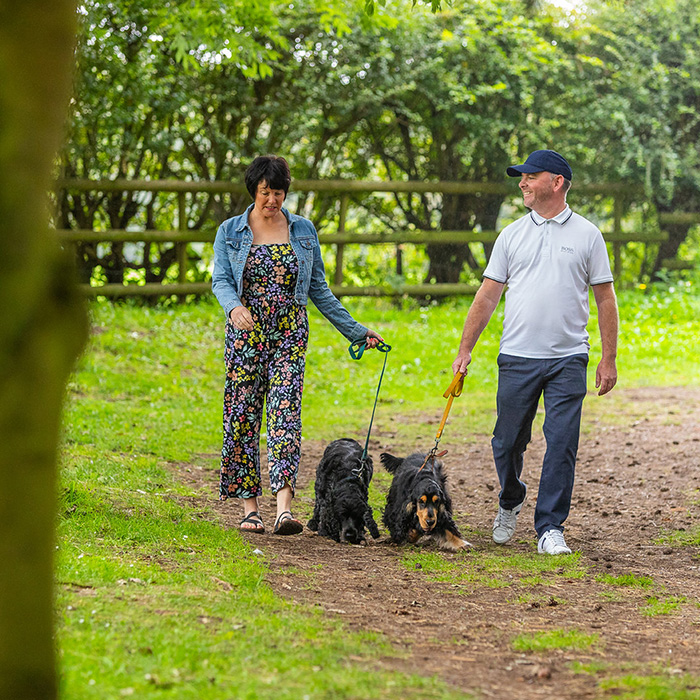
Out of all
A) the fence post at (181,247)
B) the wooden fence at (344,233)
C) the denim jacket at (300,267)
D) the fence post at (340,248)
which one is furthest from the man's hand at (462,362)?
the fence post at (340,248)

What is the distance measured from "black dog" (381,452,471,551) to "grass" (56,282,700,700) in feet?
0.59

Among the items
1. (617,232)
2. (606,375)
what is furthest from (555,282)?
(617,232)

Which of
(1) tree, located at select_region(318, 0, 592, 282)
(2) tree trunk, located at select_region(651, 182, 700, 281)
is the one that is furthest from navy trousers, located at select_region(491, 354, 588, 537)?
(2) tree trunk, located at select_region(651, 182, 700, 281)

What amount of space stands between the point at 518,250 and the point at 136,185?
10.2m

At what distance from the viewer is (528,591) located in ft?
15.9

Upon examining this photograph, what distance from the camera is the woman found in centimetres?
574

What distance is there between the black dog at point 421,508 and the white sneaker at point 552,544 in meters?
0.45

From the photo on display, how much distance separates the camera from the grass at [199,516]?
3184mm

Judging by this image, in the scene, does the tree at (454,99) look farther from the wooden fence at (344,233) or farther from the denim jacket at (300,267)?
the denim jacket at (300,267)

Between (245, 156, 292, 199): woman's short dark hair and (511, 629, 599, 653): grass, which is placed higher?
(245, 156, 292, 199): woman's short dark hair

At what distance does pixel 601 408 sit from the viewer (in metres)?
11.0

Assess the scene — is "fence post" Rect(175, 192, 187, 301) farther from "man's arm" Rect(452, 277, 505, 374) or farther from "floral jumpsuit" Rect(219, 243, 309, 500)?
"man's arm" Rect(452, 277, 505, 374)

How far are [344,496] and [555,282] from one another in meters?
1.74

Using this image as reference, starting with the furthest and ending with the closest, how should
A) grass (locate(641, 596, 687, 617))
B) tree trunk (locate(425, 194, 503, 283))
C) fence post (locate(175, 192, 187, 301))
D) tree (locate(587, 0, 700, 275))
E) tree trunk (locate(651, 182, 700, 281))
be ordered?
tree trunk (locate(651, 182, 700, 281)) < tree trunk (locate(425, 194, 503, 283)) < tree (locate(587, 0, 700, 275)) < fence post (locate(175, 192, 187, 301)) < grass (locate(641, 596, 687, 617))
